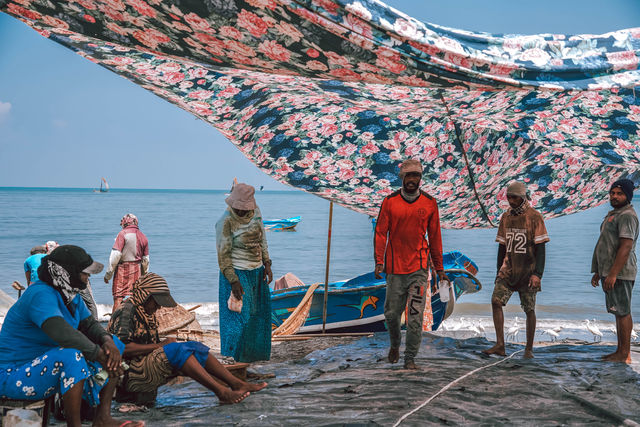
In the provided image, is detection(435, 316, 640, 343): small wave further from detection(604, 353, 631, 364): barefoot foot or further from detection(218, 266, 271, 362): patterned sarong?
detection(218, 266, 271, 362): patterned sarong

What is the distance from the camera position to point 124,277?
25.1ft

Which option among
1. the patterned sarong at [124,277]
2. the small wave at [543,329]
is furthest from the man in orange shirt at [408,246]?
the patterned sarong at [124,277]

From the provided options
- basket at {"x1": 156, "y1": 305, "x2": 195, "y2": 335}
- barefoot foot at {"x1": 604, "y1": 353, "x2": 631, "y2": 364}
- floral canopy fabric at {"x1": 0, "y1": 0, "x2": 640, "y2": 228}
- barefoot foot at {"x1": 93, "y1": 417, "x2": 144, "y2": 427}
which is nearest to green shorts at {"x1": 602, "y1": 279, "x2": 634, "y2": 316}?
barefoot foot at {"x1": 604, "y1": 353, "x2": 631, "y2": 364}

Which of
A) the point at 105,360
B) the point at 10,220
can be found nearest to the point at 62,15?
the point at 105,360

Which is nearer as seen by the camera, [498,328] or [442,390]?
[442,390]

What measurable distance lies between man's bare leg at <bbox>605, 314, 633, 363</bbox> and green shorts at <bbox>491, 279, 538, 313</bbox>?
0.69 meters

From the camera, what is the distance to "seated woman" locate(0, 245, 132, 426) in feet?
9.68

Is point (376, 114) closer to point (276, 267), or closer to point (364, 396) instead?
point (364, 396)

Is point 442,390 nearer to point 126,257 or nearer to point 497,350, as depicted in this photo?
point 497,350

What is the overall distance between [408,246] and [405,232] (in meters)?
0.11

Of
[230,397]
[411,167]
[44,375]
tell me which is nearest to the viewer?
[44,375]

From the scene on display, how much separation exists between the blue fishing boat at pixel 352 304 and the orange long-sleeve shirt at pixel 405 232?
8.67 feet

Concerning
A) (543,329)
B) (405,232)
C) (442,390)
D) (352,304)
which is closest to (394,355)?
(442,390)

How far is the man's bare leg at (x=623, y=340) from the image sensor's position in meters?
4.98
